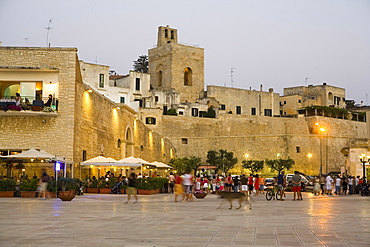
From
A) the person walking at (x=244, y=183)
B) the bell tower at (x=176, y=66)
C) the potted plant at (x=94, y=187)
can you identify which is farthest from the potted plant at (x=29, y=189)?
the bell tower at (x=176, y=66)

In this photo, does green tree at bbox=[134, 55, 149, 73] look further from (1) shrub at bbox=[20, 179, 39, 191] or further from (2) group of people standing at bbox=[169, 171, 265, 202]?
(1) shrub at bbox=[20, 179, 39, 191]

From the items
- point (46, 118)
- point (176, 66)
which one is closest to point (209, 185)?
point (46, 118)

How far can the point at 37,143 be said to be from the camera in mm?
25438

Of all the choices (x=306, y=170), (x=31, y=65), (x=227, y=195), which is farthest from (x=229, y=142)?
(x=227, y=195)

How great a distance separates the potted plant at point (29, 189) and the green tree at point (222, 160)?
42876mm

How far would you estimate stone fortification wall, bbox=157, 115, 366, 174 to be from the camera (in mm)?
65250

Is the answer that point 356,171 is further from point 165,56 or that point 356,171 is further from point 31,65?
point 165,56

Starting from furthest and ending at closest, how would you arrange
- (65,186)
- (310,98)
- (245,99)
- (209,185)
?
(310,98) < (245,99) < (209,185) < (65,186)

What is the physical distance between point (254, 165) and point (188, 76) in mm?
18275

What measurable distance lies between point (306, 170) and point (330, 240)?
2369 inches

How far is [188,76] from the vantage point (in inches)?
2936

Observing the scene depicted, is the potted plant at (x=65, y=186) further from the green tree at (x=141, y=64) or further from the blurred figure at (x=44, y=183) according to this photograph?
the green tree at (x=141, y=64)

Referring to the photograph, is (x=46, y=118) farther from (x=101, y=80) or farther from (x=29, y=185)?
(x=101, y=80)

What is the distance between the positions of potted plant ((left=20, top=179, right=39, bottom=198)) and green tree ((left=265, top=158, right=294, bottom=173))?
4440 centimetres
